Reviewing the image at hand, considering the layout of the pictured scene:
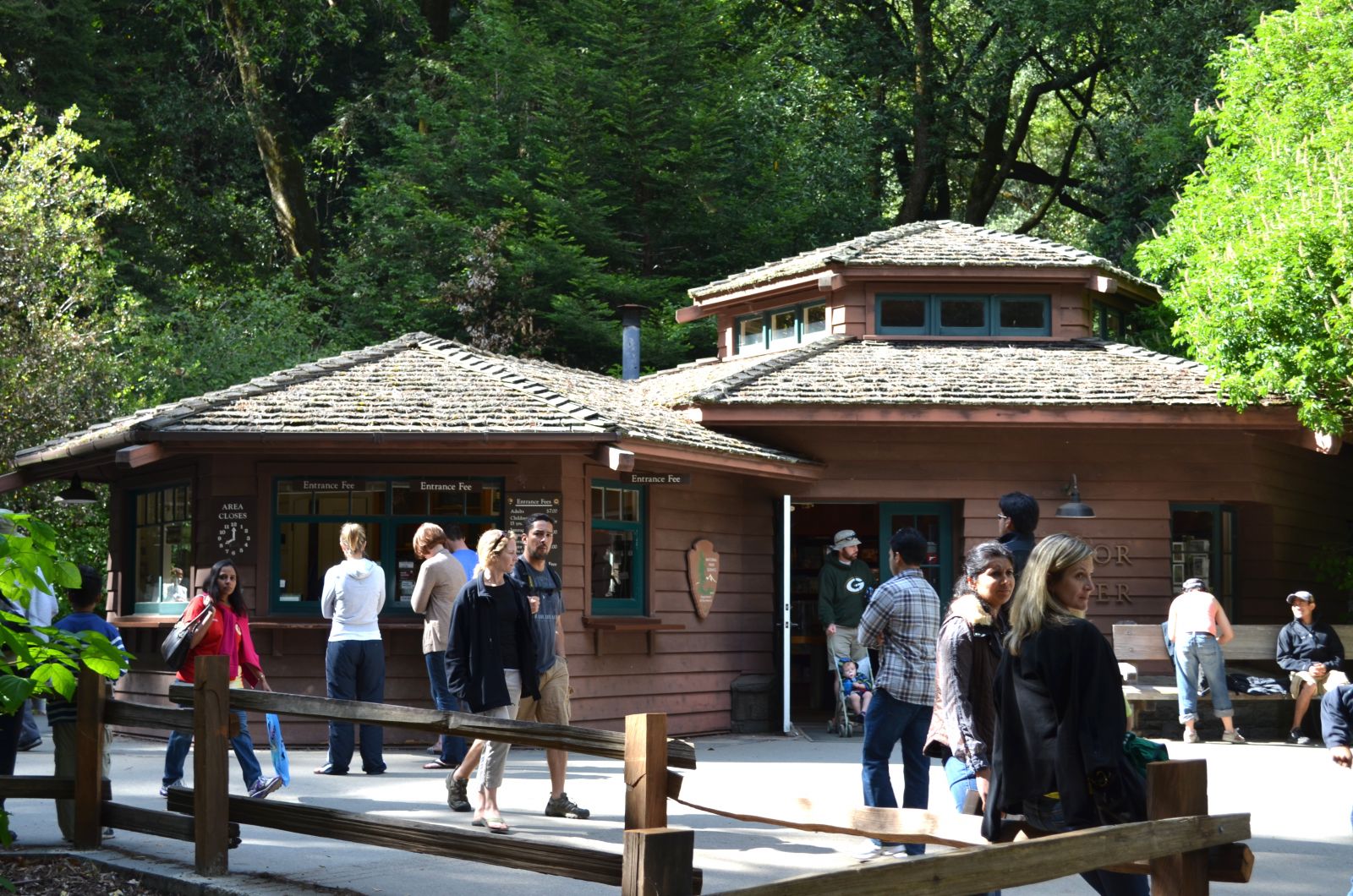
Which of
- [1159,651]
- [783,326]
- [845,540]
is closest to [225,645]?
[845,540]

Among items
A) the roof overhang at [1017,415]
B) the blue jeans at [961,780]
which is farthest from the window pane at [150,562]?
the blue jeans at [961,780]

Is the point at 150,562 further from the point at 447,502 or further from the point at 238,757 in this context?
the point at 238,757

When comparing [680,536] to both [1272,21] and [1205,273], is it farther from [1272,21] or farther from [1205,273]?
[1272,21]

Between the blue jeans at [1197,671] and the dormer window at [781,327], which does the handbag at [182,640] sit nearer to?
the blue jeans at [1197,671]

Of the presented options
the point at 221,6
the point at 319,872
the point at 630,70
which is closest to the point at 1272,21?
the point at 630,70

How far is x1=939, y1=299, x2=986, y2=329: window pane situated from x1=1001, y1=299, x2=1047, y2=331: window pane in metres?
0.28

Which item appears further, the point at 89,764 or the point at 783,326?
the point at 783,326

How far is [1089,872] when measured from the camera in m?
4.82

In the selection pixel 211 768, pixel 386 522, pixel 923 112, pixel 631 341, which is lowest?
pixel 211 768

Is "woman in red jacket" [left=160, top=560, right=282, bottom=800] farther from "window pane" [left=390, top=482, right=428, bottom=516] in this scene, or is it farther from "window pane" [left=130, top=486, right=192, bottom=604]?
"window pane" [left=130, top=486, right=192, bottom=604]

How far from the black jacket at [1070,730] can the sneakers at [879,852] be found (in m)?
2.69

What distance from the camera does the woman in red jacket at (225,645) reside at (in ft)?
29.6

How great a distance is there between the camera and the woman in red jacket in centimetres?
903

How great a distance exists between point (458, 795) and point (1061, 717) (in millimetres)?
5330
